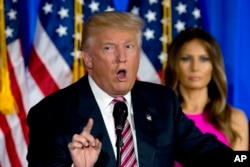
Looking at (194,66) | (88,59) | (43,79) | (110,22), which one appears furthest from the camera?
(43,79)

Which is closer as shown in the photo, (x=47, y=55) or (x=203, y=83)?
(x=203, y=83)

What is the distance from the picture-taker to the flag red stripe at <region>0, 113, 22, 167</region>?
3.76 meters

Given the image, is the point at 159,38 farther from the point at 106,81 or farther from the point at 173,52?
the point at 106,81

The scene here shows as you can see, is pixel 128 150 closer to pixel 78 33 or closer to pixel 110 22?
pixel 110 22

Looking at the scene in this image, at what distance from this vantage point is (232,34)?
4094 mm

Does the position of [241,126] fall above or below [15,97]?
below

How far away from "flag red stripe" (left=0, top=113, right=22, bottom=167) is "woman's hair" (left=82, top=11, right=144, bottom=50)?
1.52m

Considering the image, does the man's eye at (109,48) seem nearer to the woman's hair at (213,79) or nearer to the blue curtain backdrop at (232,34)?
the woman's hair at (213,79)

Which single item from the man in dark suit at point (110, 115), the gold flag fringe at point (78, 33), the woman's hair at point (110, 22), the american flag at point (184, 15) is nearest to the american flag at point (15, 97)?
the gold flag fringe at point (78, 33)

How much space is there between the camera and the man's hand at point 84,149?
1.96 metres

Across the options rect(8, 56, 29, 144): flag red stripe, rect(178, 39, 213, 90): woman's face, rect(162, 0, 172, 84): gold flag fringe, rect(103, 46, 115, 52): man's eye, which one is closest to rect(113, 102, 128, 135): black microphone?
rect(103, 46, 115, 52): man's eye

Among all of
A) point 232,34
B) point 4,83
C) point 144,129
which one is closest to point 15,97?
point 4,83

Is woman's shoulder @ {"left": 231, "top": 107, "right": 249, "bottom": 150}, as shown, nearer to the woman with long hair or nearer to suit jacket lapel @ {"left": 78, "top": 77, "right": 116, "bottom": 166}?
the woman with long hair

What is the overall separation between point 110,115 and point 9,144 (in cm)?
152
